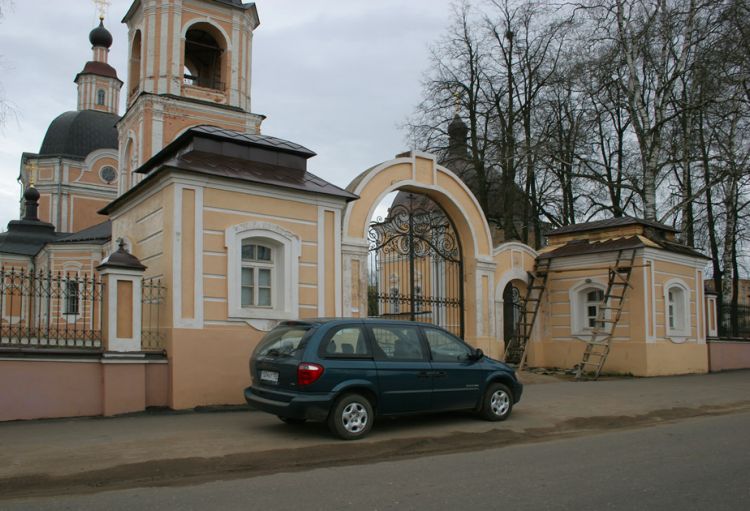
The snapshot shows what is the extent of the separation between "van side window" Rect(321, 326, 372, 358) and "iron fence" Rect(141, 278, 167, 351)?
4235mm

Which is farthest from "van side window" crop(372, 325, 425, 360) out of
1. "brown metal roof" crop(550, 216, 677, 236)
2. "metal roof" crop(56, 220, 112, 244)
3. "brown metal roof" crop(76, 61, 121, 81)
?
"brown metal roof" crop(76, 61, 121, 81)

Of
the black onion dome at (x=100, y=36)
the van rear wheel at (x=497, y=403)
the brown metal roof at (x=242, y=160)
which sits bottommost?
the van rear wheel at (x=497, y=403)

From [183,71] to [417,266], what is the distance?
14.1 meters

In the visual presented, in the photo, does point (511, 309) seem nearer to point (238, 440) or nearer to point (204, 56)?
point (238, 440)

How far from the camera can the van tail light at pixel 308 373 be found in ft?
27.8

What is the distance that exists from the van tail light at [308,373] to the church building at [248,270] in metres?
3.79

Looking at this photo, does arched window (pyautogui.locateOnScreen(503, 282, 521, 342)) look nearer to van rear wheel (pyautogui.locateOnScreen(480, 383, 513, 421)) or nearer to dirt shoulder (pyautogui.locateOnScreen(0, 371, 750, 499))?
dirt shoulder (pyautogui.locateOnScreen(0, 371, 750, 499))

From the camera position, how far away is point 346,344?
9.00 meters

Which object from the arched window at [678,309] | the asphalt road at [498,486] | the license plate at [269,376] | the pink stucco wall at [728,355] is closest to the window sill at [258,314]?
the license plate at [269,376]

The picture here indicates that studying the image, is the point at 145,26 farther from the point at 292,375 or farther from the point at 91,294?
the point at 292,375

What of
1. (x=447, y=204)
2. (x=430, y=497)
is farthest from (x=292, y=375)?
(x=447, y=204)

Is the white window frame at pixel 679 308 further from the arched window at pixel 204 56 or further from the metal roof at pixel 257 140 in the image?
the arched window at pixel 204 56

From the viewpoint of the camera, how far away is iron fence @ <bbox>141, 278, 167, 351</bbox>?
11.8 m

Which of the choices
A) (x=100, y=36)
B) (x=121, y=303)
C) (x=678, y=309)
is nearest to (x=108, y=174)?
(x=100, y=36)
